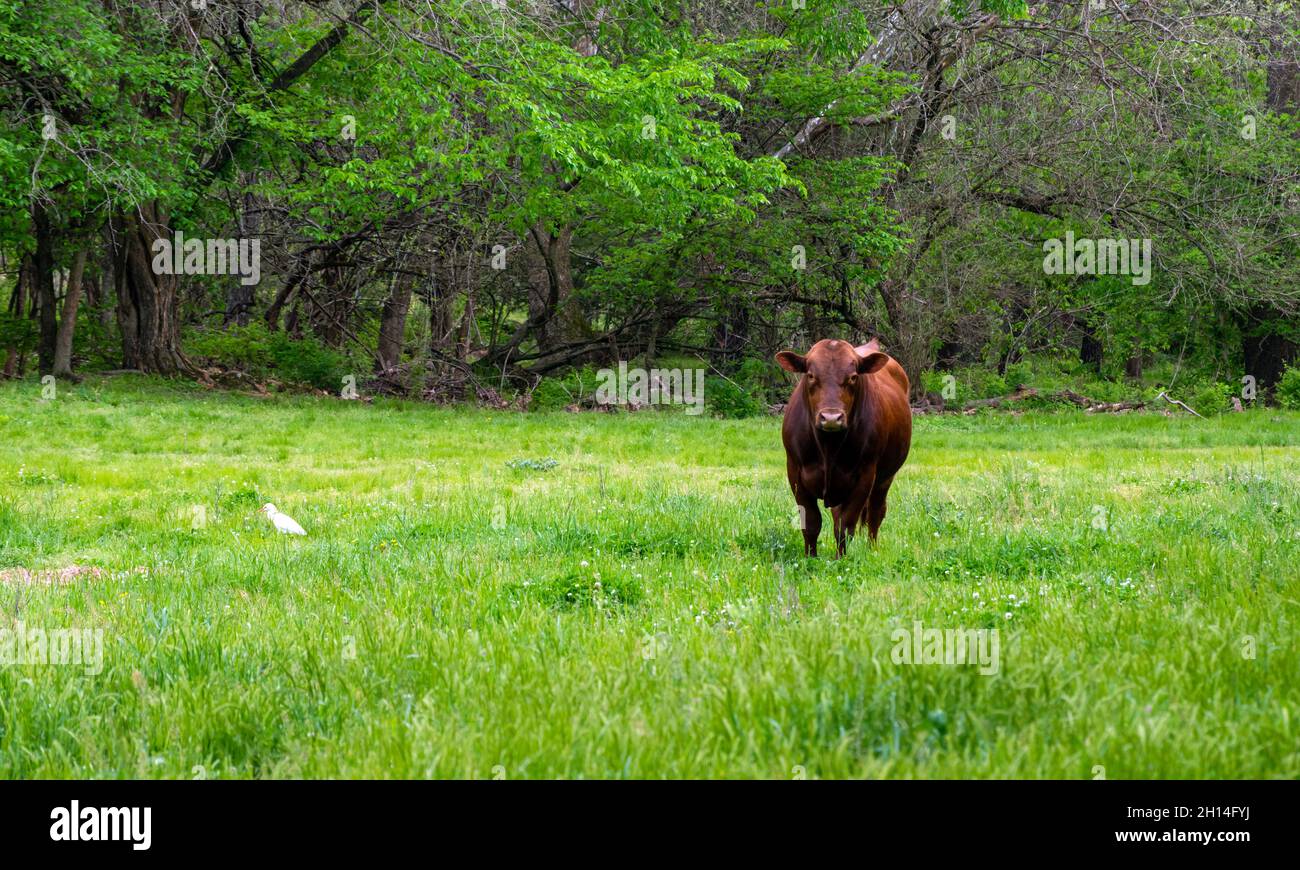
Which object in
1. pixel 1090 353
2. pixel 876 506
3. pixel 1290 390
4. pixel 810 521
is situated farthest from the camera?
pixel 1090 353

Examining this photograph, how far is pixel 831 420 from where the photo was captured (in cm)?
677

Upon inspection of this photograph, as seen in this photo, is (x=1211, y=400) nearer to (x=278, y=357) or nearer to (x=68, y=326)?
(x=278, y=357)

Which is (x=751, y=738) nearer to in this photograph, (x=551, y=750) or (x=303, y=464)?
(x=551, y=750)

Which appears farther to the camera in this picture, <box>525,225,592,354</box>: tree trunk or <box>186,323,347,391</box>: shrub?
<box>525,225,592,354</box>: tree trunk

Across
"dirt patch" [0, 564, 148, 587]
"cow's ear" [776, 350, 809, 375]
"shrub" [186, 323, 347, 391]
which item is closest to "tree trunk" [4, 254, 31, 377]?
"shrub" [186, 323, 347, 391]

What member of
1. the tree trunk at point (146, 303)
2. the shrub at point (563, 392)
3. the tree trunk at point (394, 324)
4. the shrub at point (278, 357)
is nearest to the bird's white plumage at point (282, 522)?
the shrub at point (563, 392)

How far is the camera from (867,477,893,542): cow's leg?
26.5 feet

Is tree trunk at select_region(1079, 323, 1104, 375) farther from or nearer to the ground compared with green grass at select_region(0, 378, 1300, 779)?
farther from the ground

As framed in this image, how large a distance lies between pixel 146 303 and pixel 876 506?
73.4 feet

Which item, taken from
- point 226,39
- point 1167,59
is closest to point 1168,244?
point 1167,59

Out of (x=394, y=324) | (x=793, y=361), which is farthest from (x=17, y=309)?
(x=793, y=361)

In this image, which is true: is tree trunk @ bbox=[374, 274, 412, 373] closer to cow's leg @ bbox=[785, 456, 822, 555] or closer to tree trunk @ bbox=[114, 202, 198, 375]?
tree trunk @ bbox=[114, 202, 198, 375]

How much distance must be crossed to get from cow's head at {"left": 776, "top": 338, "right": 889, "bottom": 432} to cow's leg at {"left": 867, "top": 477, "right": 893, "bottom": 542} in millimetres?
1004

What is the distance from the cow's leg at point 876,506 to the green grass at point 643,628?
131 mm
